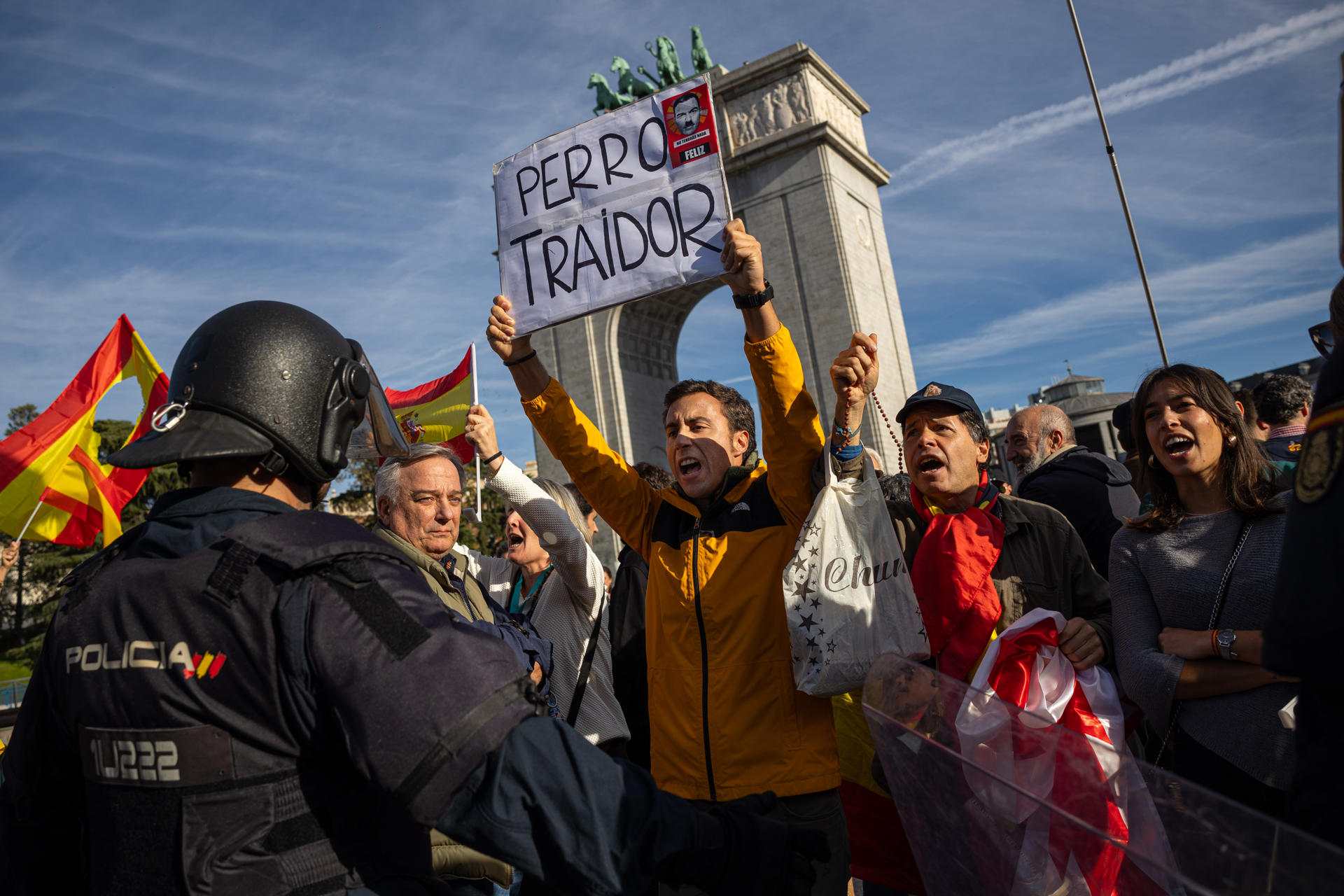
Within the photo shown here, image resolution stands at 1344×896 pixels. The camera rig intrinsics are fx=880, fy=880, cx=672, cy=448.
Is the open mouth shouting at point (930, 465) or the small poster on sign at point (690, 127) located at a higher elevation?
the small poster on sign at point (690, 127)

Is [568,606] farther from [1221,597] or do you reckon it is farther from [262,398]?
[1221,597]

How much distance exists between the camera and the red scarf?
2752mm

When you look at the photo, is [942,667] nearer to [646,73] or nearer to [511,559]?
[511,559]

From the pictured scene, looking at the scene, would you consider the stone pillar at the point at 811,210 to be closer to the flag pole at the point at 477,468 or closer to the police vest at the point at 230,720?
the flag pole at the point at 477,468

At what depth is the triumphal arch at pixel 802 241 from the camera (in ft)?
66.4

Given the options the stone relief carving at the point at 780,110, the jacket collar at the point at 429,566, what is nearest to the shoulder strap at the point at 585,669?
the jacket collar at the point at 429,566

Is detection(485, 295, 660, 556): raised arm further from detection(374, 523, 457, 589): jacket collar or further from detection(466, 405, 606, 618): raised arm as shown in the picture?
detection(374, 523, 457, 589): jacket collar

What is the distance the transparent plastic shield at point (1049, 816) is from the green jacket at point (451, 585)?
5.54ft

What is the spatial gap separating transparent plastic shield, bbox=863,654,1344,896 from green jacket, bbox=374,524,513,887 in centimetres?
90

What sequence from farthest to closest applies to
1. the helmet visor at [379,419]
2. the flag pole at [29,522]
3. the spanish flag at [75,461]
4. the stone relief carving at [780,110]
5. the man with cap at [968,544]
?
the stone relief carving at [780,110]
the spanish flag at [75,461]
the flag pole at [29,522]
the man with cap at [968,544]
the helmet visor at [379,419]

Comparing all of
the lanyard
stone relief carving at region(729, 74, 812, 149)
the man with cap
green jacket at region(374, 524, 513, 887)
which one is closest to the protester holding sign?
the man with cap

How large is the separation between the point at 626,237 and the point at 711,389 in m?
0.78

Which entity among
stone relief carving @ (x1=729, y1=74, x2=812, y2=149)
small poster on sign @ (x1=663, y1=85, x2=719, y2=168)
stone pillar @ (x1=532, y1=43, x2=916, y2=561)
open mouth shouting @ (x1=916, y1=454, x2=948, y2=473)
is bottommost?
open mouth shouting @ (x1=916, y1=454, x2=948, y2=473)

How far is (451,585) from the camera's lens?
3.16m
